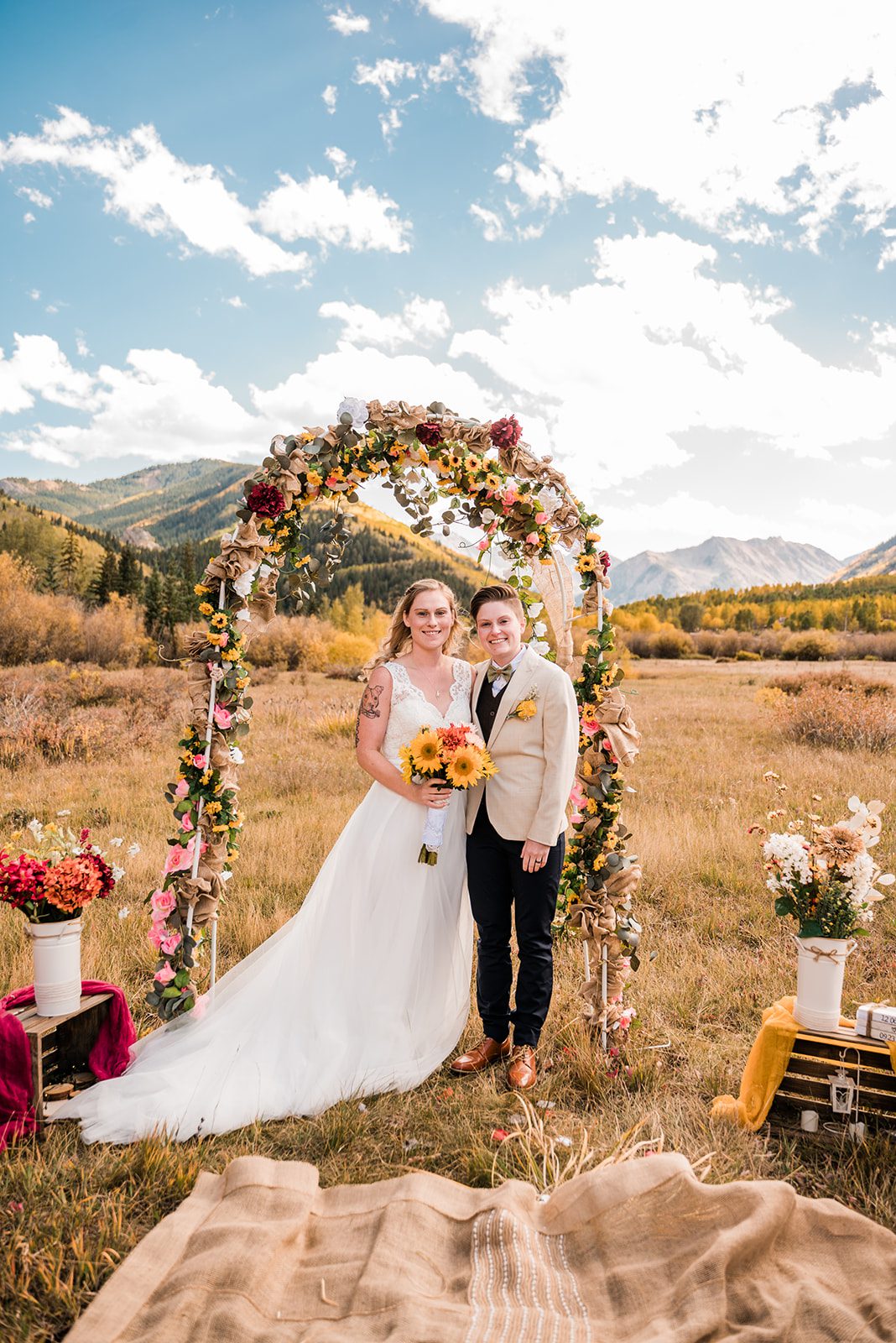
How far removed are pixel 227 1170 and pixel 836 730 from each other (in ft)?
45.2

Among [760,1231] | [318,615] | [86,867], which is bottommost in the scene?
[760,1231]

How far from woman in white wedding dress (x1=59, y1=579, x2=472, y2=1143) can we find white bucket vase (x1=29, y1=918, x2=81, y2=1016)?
1.84 ft

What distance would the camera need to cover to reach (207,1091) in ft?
13.6

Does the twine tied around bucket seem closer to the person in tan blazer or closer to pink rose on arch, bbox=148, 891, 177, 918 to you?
the person in tan blazer

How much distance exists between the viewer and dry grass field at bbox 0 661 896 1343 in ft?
10.9

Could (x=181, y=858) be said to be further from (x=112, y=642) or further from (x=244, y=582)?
(x=112, y=642)

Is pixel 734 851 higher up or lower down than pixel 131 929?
higher up

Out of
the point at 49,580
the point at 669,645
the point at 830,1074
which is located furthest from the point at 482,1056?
the point at 669,645

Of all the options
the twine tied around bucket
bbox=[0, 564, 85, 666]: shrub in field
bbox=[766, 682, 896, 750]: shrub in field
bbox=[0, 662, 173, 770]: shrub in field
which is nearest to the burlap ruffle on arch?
the twine tied around bucket

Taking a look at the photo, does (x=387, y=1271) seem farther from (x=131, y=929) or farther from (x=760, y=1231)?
(x=131, y=929)

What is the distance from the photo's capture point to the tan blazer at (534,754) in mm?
4320

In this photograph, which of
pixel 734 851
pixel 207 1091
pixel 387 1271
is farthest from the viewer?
pixel 734 851

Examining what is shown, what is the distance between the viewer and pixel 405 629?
510 cm

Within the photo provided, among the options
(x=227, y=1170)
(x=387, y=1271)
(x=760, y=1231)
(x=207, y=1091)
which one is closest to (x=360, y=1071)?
(x=207, y=1091)
